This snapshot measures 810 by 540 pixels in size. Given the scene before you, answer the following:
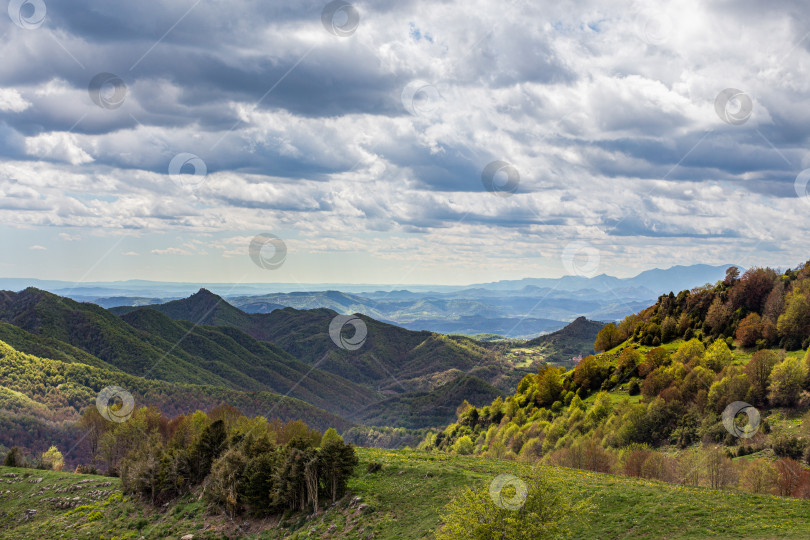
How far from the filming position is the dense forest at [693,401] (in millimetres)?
54500

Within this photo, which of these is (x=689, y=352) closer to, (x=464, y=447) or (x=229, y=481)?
(x=464, y=447)

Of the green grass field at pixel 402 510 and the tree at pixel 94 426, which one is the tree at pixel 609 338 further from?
the tree at pixel 94 426

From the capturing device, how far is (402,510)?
42531 mm

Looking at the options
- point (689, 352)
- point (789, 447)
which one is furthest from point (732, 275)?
point (789, 447)

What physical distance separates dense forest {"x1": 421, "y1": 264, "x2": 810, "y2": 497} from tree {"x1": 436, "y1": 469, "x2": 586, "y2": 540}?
93.2ft

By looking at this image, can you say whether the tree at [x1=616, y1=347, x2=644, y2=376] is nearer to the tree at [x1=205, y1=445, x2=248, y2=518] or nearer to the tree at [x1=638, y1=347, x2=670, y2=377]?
the tree at [x1=638, y1=347, x2=670, y2=377]

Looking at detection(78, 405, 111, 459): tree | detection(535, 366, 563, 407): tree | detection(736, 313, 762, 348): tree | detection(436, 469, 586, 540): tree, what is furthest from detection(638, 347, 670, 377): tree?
detection(78, 405, 111, 459): tree

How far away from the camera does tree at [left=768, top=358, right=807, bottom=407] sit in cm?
6488

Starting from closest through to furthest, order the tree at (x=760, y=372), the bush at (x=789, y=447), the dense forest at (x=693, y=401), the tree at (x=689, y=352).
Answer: the bush at (x=789, y=447) → the dense forest at (x=693, y=401) → the tree at (x=760, y=372) → the tree at (x=689, y=352)

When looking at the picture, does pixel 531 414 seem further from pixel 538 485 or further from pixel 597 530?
pixel 538 485

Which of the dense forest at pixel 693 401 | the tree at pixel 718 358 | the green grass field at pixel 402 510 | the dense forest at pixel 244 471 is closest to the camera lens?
the green grass field at pixel 402 510

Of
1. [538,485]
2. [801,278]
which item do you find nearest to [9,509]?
[538,485]

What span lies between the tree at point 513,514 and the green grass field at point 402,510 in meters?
3.11

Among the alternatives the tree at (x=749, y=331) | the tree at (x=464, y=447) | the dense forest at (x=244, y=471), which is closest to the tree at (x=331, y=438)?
the dense forest at (x=244, y=471)
